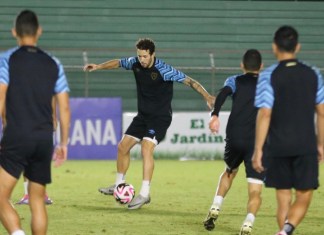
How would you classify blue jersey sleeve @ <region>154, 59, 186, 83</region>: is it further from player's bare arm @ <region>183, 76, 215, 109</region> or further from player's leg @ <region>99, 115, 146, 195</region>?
player's leg @ <region>99, 115, 146, 195</region>

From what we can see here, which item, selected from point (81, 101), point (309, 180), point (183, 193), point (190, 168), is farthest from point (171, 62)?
point (309, 180)

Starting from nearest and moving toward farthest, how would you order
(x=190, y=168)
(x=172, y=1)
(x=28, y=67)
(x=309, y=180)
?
1. (x=28, y=67)
2. (x=309, y=180)
3. (x=190, y=168)
4. (x=172, y=1)

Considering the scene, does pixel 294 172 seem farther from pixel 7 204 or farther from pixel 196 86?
pixel 196 86

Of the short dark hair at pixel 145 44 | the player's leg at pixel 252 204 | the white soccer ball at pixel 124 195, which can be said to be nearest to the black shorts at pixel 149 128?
the white soccer ball at pixel 124 195

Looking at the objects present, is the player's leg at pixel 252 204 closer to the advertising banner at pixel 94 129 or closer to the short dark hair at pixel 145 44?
the short dark hair at pixel 145 44

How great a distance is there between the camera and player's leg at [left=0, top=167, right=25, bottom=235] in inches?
306

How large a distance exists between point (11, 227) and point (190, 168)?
13136mm

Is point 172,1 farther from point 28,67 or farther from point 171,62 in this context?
point 28,67

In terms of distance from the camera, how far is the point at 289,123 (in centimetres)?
803

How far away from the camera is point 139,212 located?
479 inches

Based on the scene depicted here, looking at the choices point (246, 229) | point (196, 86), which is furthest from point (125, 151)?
point (246, 229)

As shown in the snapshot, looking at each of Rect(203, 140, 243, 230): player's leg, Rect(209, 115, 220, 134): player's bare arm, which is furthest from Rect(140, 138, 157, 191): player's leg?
Rect(209, 115, 220, 134): player's bare arm

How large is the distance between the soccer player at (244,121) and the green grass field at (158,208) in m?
0.43

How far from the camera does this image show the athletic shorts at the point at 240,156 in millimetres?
10055
